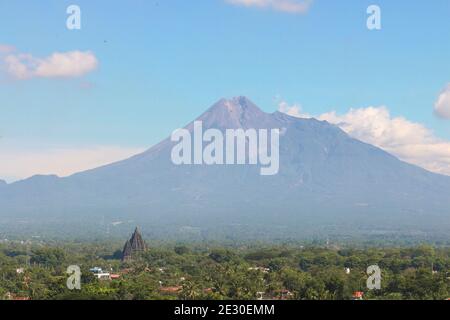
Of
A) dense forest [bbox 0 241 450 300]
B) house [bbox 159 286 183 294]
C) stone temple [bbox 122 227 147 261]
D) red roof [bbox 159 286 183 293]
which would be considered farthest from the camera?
stone temple [bbox 122 227 147 261]

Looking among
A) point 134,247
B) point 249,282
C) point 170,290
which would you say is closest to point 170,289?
point 170,290

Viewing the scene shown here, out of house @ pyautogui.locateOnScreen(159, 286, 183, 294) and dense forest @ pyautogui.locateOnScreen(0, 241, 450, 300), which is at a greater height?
dense forest @ pyautogui.locateOnScreen(0, 241, 450, 300)

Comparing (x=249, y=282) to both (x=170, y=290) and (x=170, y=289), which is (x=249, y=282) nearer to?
(x=170, y=290)

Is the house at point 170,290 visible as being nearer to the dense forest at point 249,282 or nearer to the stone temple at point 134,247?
the dense forest at point 249,282

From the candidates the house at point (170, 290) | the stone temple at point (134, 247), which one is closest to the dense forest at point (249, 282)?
the house at point (170, 290)

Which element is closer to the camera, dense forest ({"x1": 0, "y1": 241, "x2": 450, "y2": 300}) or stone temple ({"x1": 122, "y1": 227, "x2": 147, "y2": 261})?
dense forest ({"x1": 0, "y1": 241, "x2": 450, "y2": 300})

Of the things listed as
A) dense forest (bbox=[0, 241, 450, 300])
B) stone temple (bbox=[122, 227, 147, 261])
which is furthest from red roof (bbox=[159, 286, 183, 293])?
stone temple (bbox=[122, 227, 147, 261])

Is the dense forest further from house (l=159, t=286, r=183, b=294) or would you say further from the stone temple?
the stone temple

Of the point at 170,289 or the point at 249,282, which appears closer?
the point at 249,282
